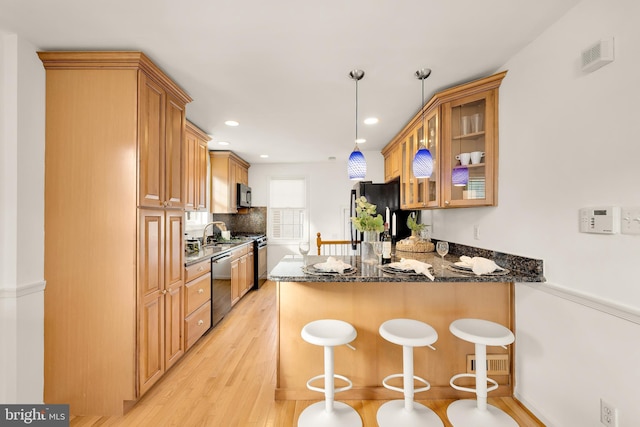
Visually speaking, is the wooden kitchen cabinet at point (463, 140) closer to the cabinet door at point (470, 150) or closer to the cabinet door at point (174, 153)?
the cabinet door at point (470, 150)

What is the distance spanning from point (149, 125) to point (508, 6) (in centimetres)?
232

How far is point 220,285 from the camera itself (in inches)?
133

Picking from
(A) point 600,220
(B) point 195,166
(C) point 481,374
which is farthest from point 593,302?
(B) point 195,166

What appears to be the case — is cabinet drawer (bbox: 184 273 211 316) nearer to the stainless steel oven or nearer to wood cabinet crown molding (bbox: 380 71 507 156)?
the stainless steel oven

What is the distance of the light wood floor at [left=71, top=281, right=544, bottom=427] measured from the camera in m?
Answer: 1.83

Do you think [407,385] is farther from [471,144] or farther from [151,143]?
[151,143]

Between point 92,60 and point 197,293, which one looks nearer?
Answer: point 92,60

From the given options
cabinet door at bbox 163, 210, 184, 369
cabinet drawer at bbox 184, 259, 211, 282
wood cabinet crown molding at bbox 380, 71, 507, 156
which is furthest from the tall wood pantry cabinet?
wood cabinet crown molding at bbox 380, 71, 507, 156

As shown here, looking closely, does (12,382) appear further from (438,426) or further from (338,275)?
(438,426)

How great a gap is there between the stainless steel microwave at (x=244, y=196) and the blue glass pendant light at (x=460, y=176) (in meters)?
3.53

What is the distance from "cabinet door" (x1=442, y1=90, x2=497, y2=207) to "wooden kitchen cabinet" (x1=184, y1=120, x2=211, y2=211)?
2641 mm

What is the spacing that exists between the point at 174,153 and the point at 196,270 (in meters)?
1.14

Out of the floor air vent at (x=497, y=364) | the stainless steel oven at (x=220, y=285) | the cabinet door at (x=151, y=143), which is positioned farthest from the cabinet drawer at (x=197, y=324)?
the floor air vent at (x=497, y=364)

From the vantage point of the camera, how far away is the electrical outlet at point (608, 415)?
1.34 metres
